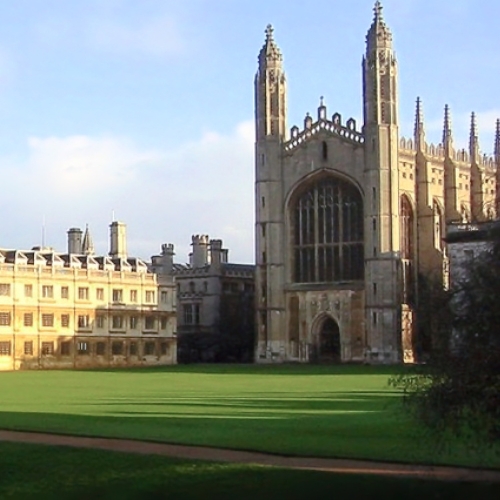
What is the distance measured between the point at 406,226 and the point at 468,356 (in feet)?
238

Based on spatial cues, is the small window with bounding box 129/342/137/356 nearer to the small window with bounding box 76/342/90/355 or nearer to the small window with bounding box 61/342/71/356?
the small window with bounding box 76/342/90/355

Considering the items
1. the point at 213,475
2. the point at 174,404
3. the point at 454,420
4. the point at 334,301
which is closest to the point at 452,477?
the point at 454,420

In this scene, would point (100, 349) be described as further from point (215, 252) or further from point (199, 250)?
point (199, 250)

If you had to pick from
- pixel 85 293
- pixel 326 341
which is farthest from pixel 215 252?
pixel 326 341

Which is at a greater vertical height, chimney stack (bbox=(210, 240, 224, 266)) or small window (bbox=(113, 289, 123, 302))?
chimney stack (bbox=(210, 240, 224, 266))

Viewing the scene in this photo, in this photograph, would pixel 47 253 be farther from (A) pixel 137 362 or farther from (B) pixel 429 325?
(B) pixel 429 325

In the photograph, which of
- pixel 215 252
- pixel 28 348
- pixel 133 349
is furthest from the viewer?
pixel 215 252

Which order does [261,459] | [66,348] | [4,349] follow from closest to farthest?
[261,459] < [4,349] < [66,348]

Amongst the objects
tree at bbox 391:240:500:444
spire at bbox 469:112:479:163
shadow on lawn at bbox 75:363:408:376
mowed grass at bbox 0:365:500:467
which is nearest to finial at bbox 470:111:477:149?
spire at bbox 469:112:479:163

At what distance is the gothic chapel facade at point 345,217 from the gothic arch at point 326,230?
0.25 feet

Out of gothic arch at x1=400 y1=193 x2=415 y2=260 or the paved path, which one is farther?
gothic arch at x1=400 y1=193 x2=415 y2=260

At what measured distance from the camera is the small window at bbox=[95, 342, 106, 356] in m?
88.9

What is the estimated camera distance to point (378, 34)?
87438mm

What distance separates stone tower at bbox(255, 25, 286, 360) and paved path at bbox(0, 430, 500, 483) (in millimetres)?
65022
